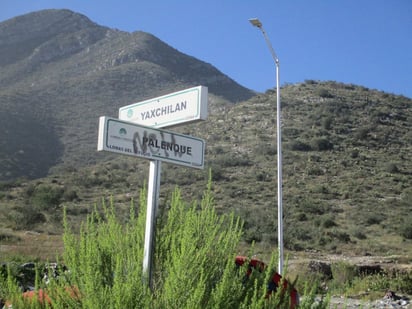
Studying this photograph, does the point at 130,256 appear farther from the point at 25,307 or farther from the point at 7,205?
the point at 7,205

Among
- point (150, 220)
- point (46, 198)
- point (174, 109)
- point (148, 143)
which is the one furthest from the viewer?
point (46, 198)

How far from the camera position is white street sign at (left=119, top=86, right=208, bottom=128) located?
5.31 meters

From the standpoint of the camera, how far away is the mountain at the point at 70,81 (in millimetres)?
69438

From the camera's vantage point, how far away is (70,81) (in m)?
94.6

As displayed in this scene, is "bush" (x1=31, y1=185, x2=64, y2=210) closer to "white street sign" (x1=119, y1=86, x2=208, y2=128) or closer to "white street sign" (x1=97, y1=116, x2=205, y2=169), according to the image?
"white street sign" (x1=119, y1=86, x2=208, y2=128)

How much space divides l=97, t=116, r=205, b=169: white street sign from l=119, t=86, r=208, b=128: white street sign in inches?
7.3

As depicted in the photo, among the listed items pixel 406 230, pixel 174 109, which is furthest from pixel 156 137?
pixel 406 230

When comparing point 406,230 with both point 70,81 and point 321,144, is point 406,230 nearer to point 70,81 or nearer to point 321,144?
point 321,144

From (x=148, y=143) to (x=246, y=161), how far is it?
40.9 meters

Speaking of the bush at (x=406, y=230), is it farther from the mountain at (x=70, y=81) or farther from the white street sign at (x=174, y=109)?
the mountain at (x=70, y=81)

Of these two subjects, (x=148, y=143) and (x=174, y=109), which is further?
(x=174, y=109)

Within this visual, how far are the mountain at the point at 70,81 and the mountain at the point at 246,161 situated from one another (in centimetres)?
28

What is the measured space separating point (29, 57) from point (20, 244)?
321 ft

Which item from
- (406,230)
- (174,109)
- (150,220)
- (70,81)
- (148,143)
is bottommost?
(150,220)
